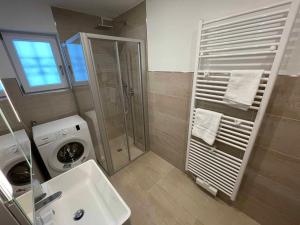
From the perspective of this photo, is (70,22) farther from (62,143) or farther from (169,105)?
(169,105)

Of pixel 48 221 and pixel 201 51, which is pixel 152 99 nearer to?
pixel 201 51

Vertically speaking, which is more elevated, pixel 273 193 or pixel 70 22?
pixel 70 22

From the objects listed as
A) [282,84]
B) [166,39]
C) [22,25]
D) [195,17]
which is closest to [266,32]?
[282,84]

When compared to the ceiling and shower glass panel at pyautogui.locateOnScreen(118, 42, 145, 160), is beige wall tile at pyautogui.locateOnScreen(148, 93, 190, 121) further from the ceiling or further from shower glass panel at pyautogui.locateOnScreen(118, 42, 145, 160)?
the ceiling

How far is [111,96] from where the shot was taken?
1.84m

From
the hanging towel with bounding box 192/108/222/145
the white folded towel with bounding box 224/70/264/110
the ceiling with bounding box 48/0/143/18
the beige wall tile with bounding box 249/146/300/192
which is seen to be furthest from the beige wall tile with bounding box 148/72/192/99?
the ceiling with bounding box 48/0/143/18

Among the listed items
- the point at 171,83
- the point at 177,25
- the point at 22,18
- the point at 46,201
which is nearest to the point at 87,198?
the point at 46,201

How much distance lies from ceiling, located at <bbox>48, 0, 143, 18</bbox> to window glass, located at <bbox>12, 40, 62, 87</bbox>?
544 millimetres

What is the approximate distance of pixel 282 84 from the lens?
906 mm

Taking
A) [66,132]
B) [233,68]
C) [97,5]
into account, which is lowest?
[66,132]

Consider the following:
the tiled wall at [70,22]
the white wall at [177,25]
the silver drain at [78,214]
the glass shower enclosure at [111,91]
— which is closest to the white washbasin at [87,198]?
the silver drain at [78,214]

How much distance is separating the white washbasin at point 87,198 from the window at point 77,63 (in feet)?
3.16

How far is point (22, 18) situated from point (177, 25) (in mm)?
1759

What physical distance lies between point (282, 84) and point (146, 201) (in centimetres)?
168
